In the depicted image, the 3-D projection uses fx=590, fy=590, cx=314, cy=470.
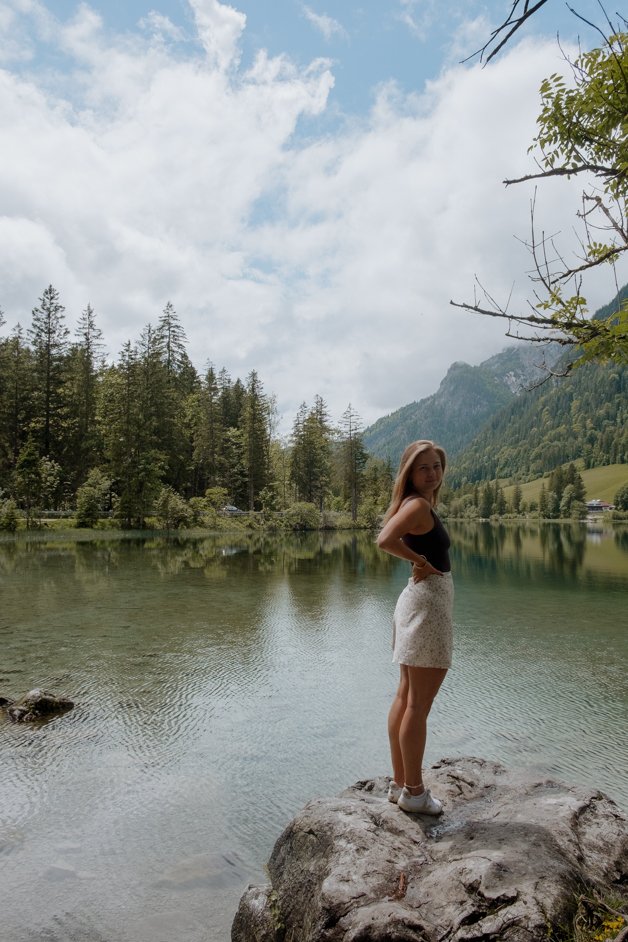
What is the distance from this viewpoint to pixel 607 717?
7.63 metres

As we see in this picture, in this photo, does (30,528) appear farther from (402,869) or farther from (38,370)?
(402,869)

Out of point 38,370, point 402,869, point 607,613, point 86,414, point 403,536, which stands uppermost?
point 38,370

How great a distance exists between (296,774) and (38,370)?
168 feet

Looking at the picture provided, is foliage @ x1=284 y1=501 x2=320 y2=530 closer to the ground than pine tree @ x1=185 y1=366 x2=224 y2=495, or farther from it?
closer to the ground

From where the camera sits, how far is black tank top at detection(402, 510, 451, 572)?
3.61 metres

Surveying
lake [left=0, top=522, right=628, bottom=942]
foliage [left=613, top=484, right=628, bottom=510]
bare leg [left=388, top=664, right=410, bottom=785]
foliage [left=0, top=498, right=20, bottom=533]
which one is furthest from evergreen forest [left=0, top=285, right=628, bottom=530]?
foliage [left=613, top=484, right=628, bottom=510]

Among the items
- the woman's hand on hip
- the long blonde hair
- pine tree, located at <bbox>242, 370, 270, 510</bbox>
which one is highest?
pine tree, located at <bbox>242, 370, 270, 510</bbox>

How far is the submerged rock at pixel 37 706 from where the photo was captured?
23.6 ft

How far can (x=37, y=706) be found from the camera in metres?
7.34

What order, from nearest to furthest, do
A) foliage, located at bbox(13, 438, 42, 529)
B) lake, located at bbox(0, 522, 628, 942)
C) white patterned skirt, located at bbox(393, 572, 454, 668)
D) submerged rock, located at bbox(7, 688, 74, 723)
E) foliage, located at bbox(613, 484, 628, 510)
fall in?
white patterned skirt, located at bbox(393, 572, 454, 668) → lake, located at bbox(0, 522, 628, 942) → submerged rock, located at bbox(7, 688, 74, 723) → foliage, located at bbox(13, 438, 42, 529) → foliage, located at bbox(613, 484, 628, 510)

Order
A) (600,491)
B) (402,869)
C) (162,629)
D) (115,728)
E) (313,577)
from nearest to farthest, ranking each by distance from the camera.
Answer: (402,869) → (115,728) → (162,629) → (313,577) → (600,491)

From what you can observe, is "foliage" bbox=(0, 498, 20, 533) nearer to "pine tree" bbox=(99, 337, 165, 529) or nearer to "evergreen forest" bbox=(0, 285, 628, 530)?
"evergreen forest" bbox=(0, 285, 628, 530)

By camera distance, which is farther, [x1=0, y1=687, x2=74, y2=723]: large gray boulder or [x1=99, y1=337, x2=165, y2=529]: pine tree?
[x1=99, y1=337, x2=165, y2=529]: pine tree

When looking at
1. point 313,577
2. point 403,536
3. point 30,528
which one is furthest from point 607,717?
point 30,528
